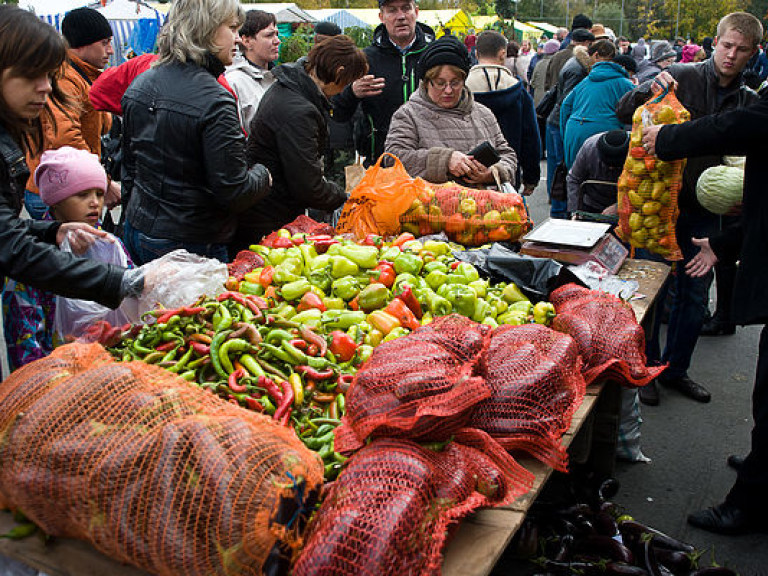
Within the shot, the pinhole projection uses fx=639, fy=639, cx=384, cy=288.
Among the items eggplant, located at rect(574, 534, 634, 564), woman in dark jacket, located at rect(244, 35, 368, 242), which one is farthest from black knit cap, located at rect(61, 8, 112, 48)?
eggplant, located at rect(574, 534, 634, 564)

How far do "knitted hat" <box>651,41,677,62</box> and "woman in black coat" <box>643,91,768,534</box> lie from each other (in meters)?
8.00

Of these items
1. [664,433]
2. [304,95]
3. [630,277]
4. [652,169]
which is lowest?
[664,433]

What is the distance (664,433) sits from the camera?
15.1ft

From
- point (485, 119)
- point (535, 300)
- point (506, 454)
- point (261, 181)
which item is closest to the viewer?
point (506, 454)

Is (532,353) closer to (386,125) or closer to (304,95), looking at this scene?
(304,95)

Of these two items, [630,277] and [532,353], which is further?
[630,277]

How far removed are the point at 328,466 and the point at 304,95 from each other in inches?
116

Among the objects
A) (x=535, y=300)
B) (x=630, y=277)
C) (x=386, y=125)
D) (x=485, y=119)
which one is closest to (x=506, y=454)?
(x=535, y=300)

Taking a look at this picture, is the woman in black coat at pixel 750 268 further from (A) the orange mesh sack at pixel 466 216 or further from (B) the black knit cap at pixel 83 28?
(B) the black knit cap at pixel 83 28

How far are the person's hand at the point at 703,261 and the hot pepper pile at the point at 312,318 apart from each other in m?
1.25

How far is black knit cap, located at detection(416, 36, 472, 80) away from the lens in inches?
186

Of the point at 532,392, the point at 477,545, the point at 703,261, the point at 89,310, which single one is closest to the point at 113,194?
the point at 89,310

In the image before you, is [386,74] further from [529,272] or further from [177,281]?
[177,281]

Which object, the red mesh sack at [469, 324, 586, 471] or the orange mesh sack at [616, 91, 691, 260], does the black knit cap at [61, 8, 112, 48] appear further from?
the red mesh sack at [469, 324, 586, 471]
